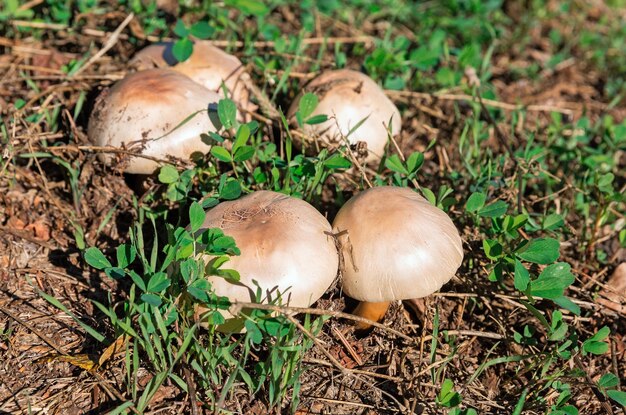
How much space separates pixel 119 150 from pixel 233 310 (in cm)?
123

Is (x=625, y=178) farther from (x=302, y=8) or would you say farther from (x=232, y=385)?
(x=232, y=385)

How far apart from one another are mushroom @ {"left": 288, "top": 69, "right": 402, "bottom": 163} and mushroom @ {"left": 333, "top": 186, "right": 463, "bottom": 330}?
822 mm

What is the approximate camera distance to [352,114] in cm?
348

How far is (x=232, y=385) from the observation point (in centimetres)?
257

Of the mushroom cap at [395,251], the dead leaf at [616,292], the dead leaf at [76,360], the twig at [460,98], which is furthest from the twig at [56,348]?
the twig at [460,98]

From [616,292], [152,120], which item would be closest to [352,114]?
[152,120]

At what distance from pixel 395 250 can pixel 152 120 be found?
4.94 ft

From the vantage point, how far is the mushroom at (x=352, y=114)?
11.4 ft

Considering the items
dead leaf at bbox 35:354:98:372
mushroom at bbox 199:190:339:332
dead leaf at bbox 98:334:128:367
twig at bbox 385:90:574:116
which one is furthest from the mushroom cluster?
twig at bbox 385:90:574:116

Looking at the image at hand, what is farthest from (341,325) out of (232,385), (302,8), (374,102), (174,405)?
(302,8)

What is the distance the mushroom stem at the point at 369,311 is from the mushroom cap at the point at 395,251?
288mm

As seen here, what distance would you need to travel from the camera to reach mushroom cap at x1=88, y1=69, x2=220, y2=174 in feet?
10.5

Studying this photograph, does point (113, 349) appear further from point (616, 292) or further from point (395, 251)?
point (616, 292)

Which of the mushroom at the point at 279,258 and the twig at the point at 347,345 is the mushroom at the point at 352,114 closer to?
the mushroom at the point at 279,258
